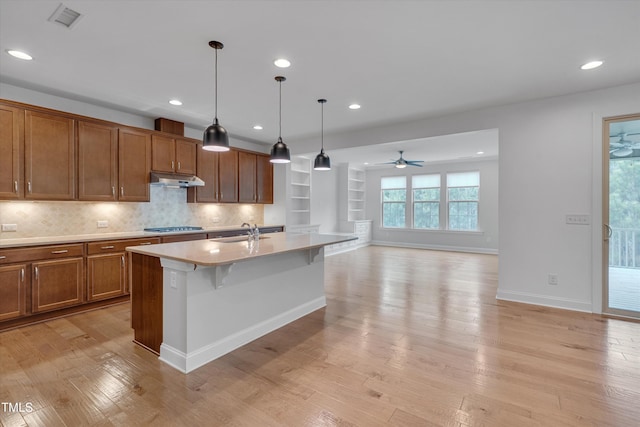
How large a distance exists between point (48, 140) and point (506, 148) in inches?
233

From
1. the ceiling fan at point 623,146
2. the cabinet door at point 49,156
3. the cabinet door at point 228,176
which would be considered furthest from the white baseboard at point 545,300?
the cabinet door at point 49,156

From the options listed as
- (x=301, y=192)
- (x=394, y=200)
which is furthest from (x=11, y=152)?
(x=394, y=200)

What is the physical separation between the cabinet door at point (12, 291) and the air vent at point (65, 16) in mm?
2563

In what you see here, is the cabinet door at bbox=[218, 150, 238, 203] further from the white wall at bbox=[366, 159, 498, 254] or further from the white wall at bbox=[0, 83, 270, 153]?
the white wall at bbox=[366, 159, 498, 254]

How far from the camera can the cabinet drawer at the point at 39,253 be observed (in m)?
3.20

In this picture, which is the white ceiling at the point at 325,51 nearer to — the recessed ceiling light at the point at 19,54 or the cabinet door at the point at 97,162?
the recessed ceiling light at the point at 19,54

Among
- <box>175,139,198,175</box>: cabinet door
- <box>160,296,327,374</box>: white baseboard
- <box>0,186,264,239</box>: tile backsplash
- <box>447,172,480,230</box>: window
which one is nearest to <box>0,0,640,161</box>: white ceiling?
<box>175,139,198,175</box>: cabinet door

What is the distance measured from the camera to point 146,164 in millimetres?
4621

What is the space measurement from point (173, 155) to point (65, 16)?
278cm

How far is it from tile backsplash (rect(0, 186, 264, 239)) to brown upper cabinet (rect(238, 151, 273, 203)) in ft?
1.39

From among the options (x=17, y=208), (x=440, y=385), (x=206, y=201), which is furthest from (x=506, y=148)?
(x=17, y=208)

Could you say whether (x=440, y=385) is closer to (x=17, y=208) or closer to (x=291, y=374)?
(x=291, y=374)

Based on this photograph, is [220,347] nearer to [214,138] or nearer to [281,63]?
[214,138]

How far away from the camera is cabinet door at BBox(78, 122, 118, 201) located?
3.95 meters
